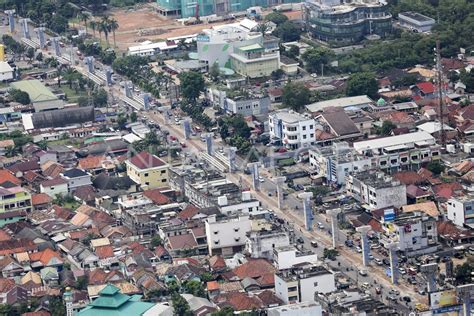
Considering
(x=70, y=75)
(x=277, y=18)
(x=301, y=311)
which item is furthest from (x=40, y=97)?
(x=301, y=311)

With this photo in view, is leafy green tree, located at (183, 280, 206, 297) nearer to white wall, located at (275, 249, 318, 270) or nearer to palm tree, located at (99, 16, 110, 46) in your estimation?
white wall, located at (275, 249, 318, 270)

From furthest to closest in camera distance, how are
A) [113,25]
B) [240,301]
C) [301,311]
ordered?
[113,25]
[240,301]
[301,311]

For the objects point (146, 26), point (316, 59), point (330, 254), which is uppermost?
point (330, 254)

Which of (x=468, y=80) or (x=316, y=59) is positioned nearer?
(x=468, y=80)

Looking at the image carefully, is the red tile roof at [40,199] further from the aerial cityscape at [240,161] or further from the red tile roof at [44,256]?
the red tile roof at [44,256]

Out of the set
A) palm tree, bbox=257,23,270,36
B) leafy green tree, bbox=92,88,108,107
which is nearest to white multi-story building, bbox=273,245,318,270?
leafy green tree, bbox=92,88,108,107

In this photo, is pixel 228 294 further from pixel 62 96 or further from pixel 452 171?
pixel 62 96

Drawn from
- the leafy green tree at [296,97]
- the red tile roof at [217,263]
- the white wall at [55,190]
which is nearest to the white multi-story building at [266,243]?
the red tile roof at [217,263]

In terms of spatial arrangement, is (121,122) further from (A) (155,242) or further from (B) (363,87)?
(A) (155,242)
